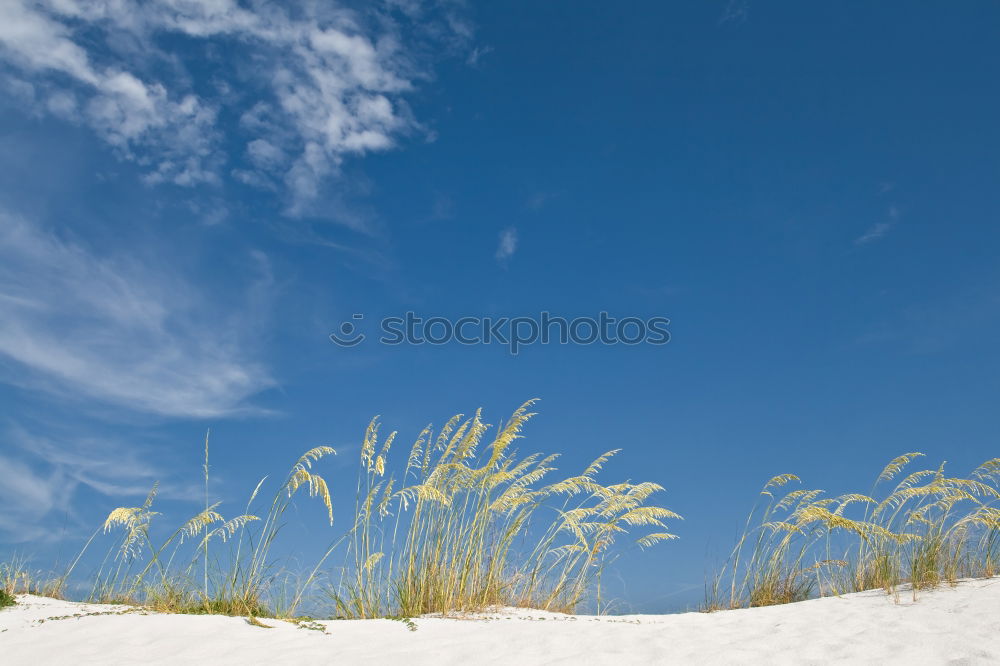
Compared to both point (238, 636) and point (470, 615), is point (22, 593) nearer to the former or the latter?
point (238, 636)

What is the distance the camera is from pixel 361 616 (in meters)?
5.88

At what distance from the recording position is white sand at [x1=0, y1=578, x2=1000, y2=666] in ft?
13.7

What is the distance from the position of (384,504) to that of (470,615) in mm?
1084

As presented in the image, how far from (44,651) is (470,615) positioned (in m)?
2.82

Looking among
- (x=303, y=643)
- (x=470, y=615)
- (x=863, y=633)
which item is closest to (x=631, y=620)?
(x=470, y=615)

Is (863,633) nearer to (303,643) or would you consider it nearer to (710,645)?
(710,645)

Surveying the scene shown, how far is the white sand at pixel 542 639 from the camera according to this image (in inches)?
165

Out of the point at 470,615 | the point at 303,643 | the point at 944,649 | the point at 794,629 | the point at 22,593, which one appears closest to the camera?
the point at 944,649

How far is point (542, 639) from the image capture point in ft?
14.9

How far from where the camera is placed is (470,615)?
18.8 ft

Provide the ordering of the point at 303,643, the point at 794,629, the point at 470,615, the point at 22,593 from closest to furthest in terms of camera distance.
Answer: the point at 303,643, the point at 794,629, the point at 470,615, the point at 22,593

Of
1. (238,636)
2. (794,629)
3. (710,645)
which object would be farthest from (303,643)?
(794,629)

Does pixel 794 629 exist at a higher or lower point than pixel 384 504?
lower

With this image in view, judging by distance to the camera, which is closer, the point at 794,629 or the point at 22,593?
the point at 794,629
